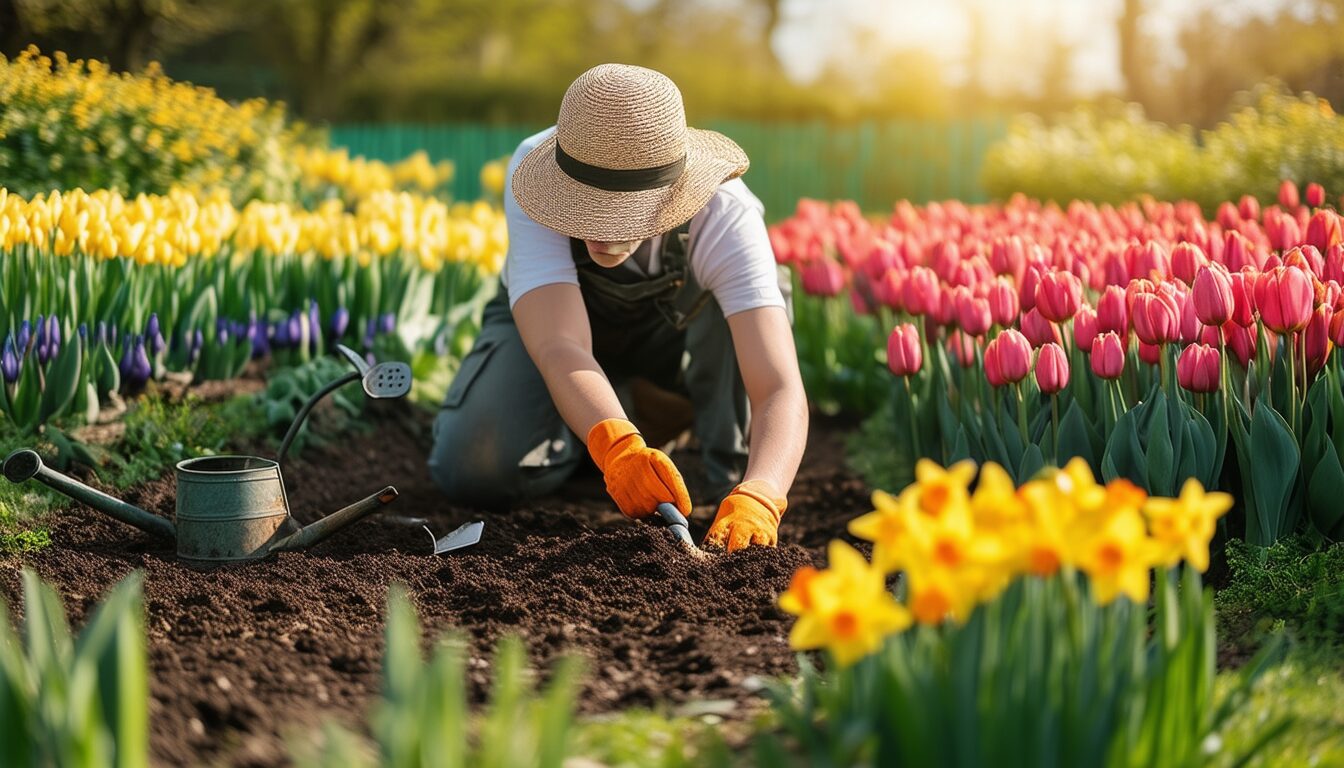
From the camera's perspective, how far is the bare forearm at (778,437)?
288cm

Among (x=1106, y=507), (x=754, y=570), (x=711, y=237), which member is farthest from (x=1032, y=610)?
(x=711, y=237)

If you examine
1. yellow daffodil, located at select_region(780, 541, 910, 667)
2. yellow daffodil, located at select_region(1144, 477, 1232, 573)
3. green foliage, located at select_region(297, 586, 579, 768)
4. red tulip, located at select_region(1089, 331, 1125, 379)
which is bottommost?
red tulip, located at select_region(1089, 331, 1125, 379)

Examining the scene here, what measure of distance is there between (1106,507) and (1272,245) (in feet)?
8.94

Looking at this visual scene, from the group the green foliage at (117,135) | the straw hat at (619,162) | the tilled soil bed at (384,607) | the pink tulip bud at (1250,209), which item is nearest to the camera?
the tilled soil bed at (384,607)

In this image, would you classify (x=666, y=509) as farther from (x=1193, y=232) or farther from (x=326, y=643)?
(x=1193, y=232)

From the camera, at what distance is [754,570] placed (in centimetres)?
263

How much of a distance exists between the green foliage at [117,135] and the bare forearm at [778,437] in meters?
2.72

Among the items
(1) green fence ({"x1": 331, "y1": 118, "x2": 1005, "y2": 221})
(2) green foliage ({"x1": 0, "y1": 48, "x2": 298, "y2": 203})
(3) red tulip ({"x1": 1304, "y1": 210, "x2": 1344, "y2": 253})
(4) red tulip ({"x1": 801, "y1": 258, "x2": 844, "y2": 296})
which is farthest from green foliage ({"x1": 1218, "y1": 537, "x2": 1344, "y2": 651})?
(1) green fence ({"x1": 331, "y1": 118, "x2": 1005, "y2": 221})

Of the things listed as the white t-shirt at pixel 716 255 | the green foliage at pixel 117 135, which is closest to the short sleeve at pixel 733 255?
the white t-shirt at pixel 716 255

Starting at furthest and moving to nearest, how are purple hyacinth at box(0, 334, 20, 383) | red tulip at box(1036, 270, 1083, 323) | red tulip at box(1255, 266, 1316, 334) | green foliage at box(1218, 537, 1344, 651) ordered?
purple hyacinth at box(0, 334, 20, 383) < red tulip at box(1036, 270, 1083, 323) < red tulip at box(1255, 266, 1316, 334) < green foliage at box(1218, 537, 1344, 651)

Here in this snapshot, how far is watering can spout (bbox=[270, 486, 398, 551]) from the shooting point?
2871 millimetres

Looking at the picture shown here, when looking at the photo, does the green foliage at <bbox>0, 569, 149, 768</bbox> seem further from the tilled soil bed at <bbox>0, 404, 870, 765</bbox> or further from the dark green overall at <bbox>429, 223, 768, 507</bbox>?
the dark green overall at <bbox>429, 223, 768, 507</bbox>

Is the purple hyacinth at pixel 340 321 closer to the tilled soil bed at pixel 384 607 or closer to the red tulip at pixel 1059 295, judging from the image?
the tilled soil bed at pixel 384 607

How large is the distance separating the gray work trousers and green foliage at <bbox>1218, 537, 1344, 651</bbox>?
155cm
